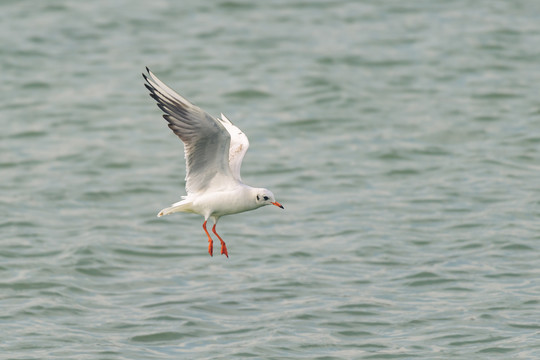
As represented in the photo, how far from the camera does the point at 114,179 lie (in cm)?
1880

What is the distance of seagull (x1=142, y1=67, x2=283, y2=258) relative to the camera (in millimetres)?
10344

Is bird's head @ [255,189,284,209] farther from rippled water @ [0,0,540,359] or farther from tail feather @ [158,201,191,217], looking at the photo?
rippled water @ [0,0,540,359]

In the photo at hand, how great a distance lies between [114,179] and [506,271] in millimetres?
7376

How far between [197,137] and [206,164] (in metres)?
0.47

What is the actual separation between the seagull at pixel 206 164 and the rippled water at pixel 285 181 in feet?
8.72

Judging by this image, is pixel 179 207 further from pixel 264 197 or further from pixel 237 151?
pixel 237 151

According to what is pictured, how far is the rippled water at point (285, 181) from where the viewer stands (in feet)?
44.9

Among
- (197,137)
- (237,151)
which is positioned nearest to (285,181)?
(237,151)

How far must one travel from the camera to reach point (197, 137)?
10.6 meters

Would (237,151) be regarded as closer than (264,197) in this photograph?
No

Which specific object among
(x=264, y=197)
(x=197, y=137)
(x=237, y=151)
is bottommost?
(x=264, y=197)

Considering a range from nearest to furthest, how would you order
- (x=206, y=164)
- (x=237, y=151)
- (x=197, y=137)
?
(x=197, y=137) → (x=206, y=164) → (x=237, y=151)

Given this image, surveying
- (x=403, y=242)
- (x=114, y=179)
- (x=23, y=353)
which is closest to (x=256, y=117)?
(x=114, y=179)

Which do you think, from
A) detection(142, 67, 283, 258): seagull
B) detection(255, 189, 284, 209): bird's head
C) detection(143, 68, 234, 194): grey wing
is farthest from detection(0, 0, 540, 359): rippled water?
→ detection(255, 189, 284, 209): bird's head
